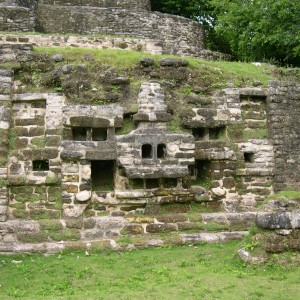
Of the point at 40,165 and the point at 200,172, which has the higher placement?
the point at 40,165

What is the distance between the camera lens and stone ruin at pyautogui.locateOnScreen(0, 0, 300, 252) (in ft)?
31.4

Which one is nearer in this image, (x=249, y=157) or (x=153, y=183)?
(x=153, y=183)

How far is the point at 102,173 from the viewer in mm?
10555

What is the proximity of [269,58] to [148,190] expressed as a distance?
9.91 m

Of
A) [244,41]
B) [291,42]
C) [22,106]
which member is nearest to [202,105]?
[22,106]

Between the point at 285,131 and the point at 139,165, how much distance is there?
3.54m

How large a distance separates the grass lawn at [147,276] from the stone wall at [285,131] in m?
2.79

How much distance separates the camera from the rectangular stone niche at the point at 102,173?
10.3 m

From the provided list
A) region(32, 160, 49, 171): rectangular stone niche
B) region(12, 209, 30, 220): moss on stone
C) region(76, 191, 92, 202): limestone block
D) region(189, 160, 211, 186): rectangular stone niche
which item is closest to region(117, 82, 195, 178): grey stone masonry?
region(189, 160, 211, 186): rectangular stone niche

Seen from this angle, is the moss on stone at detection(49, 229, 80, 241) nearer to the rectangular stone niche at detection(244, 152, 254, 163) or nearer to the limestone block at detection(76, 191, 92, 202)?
the limestone block at detection(76, 191, 92, 202)

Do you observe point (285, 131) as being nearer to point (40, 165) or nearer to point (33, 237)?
point (40, 165)

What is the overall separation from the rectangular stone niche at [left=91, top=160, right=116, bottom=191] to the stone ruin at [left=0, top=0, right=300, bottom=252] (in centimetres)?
2

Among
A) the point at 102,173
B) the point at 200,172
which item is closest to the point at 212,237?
the point at 200,172

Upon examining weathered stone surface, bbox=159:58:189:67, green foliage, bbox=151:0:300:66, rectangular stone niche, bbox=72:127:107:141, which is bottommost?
rectangular stone niche, bbox=72:127:107:141
